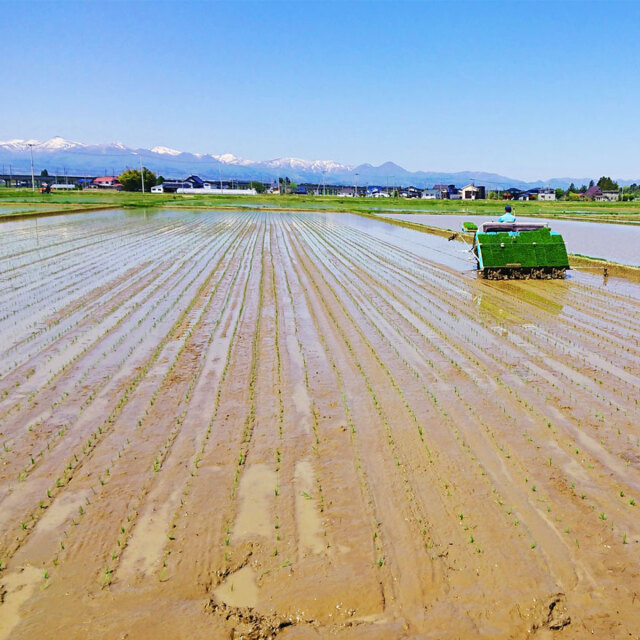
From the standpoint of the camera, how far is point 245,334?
336 inches

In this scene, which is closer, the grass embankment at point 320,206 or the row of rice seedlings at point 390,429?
the row of rice seedlings at point 390,429

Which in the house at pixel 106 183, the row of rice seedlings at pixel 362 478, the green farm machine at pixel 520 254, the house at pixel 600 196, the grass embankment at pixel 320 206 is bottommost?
the row of rice seedlings at pixel 362 478

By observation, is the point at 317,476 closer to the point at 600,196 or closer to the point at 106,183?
the point at 600,196

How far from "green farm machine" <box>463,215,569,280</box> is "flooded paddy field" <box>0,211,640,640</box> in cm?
457

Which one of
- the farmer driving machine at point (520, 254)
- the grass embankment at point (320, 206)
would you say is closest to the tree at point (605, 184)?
the grass embankment at point (320, 206)

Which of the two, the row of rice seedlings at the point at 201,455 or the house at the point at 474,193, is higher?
the house at the point at 474,193

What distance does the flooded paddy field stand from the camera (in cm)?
298

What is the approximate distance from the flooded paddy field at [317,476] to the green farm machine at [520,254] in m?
4.57

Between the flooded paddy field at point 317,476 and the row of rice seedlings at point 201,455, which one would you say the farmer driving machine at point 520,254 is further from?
the row of rice seedlings at point 201,455

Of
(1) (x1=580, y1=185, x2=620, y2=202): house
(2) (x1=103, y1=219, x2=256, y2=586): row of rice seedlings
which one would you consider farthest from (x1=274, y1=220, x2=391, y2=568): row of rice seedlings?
(1) (x1=580, y1=185, x2=620, y2=202): house

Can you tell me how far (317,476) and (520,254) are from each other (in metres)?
11.6

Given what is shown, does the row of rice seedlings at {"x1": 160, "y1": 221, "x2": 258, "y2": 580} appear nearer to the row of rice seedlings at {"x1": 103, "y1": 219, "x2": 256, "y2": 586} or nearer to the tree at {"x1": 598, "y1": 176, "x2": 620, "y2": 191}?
the row of rice seedlings at {"x1": 103, "y1": 219, "x2": 256, "y2": 586}

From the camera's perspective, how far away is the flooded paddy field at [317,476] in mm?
2977

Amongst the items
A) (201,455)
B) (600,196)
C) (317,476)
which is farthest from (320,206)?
(600,196)
